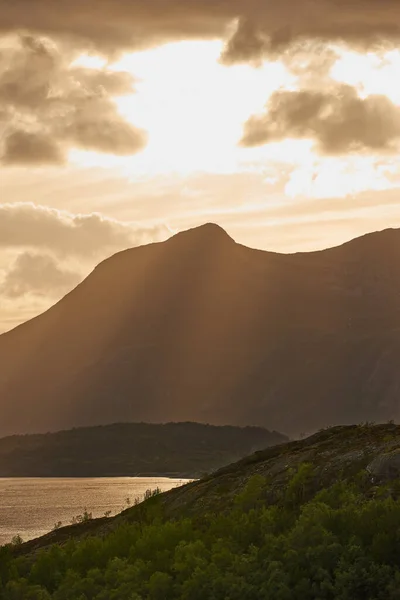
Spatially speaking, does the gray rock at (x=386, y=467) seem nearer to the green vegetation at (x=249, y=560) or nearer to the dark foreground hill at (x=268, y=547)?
the dark foreground hill at (x=268, y=547)

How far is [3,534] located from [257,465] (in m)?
99.6

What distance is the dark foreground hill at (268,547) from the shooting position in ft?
122

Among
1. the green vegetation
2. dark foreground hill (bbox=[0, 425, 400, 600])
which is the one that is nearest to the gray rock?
dark foreground hill (bbox=[0, 425, 400, 600])

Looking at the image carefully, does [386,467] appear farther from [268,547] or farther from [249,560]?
[249,560]

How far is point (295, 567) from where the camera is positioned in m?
37.8

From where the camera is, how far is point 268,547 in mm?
39781

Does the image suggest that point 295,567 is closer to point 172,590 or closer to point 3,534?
point 172,590

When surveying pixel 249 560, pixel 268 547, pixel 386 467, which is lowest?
pixel 249 560

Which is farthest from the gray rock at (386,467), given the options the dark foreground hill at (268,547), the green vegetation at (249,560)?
the green vegetation at (249,560)

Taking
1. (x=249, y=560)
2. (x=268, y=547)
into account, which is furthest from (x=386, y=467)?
(x=249, y=560)

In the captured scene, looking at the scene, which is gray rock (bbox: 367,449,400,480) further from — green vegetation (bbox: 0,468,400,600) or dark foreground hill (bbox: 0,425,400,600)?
green vegetation (bbox: 0,468,400,600)

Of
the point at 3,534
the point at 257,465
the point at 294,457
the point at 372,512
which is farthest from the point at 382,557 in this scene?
the point at 3,534

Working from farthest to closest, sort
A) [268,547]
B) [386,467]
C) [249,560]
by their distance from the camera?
1. [386,467]
2. [268,547]
3. [249,560]

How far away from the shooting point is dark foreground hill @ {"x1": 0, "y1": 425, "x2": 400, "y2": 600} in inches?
1469
